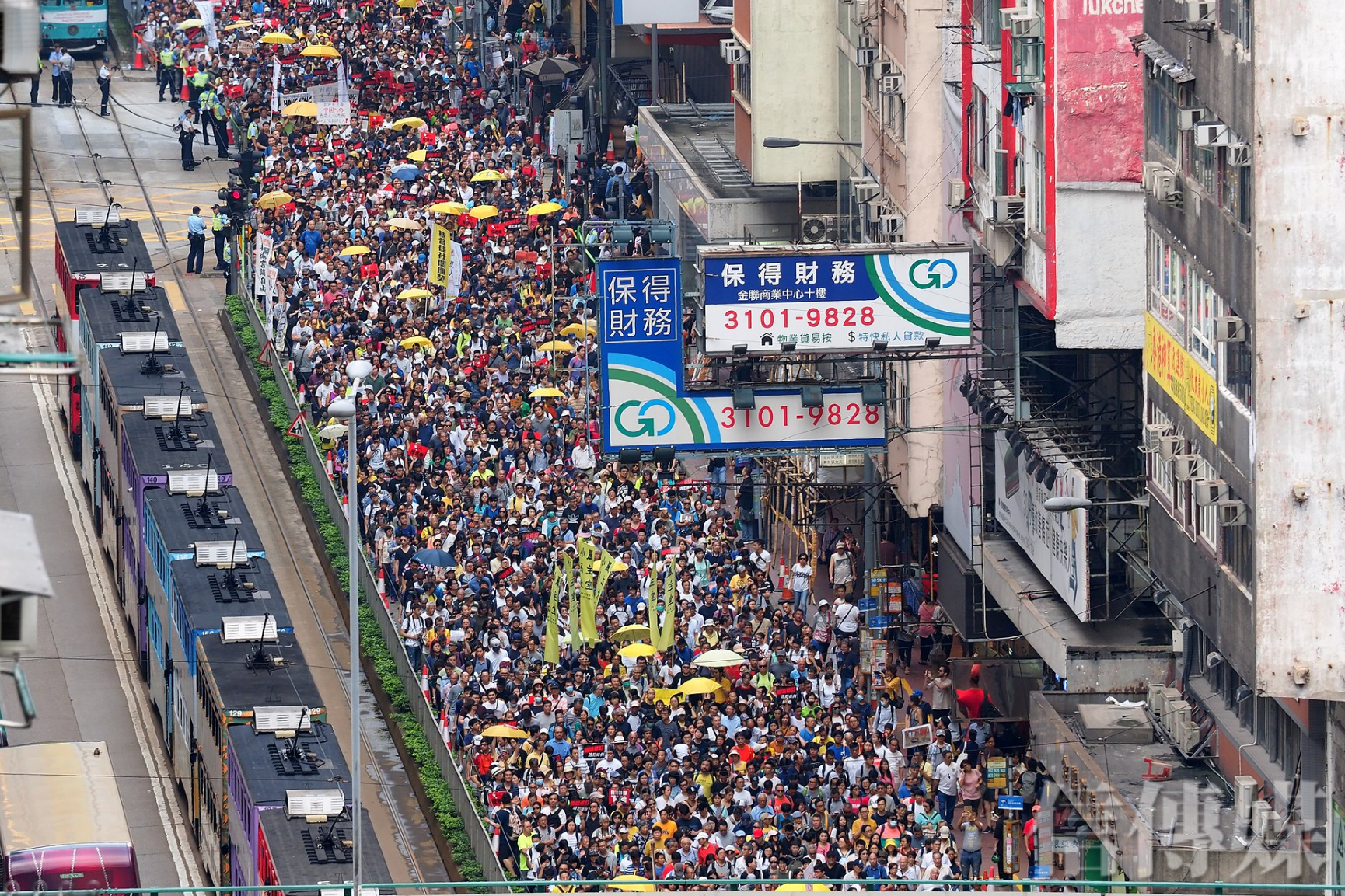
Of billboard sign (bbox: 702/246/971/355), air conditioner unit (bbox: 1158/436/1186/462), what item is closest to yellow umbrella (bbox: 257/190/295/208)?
billboard sign (bbox: 702/246/971/355)

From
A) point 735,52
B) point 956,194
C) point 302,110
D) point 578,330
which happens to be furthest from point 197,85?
point 956,194

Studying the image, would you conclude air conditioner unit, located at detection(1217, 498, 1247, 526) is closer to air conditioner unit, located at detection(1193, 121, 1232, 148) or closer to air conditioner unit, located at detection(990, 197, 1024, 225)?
air conditioner unit, located at detection(1193, 121, 1232, 148)

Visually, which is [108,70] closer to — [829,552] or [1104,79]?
[829,552]

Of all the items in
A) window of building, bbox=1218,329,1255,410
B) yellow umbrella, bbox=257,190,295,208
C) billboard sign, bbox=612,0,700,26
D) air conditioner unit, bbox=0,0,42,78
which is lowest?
window of building, bbox=1218,329,1255,410

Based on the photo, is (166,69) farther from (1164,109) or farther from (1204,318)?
(1204,318)

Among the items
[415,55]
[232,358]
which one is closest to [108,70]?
[415,55]
